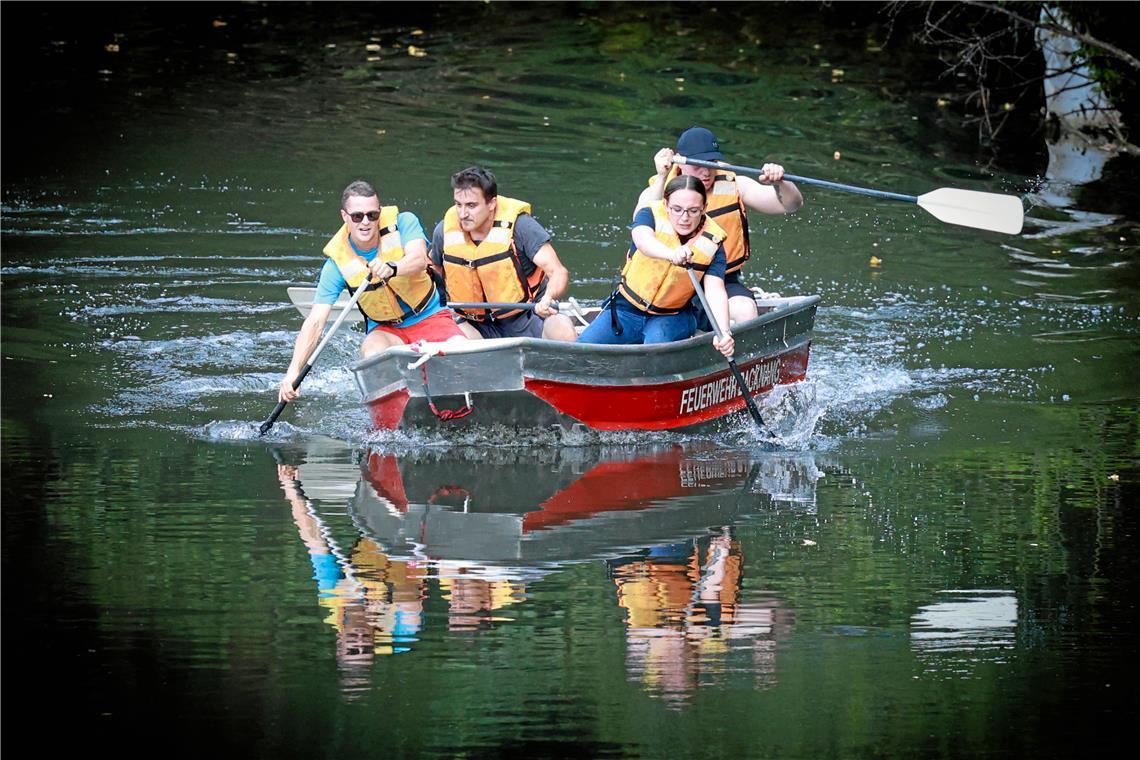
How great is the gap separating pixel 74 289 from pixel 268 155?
181 inches

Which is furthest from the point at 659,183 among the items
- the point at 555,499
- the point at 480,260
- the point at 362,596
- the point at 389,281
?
the point at 362,596

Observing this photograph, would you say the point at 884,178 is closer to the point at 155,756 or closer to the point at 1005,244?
the point at 1005,244

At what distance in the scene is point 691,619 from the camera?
6.02 meters

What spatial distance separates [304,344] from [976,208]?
3.72 meters

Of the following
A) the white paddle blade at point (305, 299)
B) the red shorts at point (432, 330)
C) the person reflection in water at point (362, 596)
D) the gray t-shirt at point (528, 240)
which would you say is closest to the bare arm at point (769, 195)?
the gray t-shirt at point (528, 240)

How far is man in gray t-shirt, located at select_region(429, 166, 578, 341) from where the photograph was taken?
8.46m

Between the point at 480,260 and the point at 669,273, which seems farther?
the point at 480,260

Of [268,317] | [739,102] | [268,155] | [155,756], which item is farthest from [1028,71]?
[155,756]

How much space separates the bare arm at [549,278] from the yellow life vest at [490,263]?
15 centimetres

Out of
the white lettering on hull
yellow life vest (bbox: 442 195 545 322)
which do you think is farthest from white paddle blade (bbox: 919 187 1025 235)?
yellow life vest (bbox: 442 195 545 322)

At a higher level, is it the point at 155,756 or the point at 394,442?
the point at 394,442

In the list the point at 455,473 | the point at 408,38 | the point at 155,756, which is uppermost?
the point at 408,38

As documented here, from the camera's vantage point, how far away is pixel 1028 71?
19969 millimetres

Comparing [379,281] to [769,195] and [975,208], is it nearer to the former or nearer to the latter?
[769,195]
